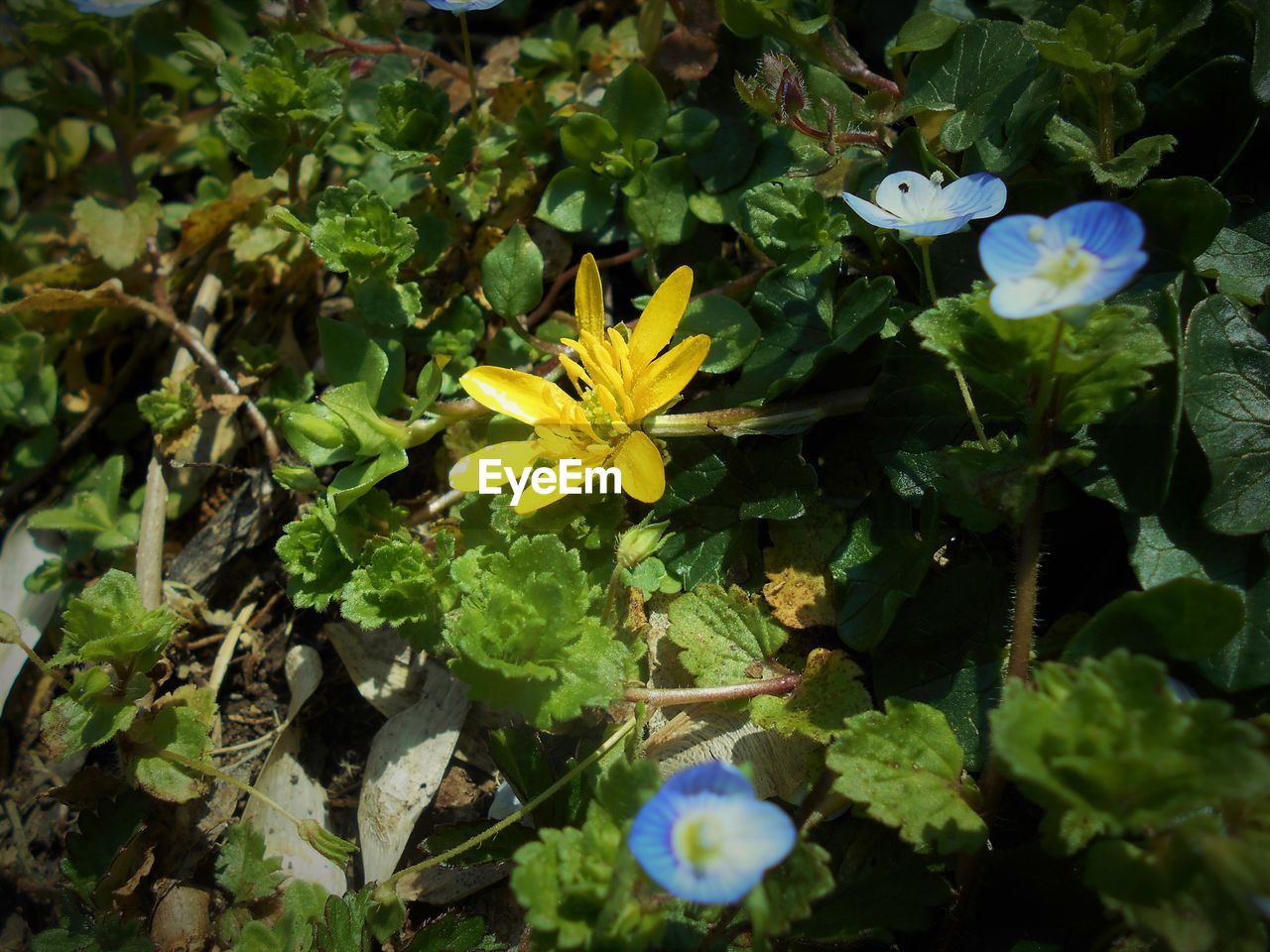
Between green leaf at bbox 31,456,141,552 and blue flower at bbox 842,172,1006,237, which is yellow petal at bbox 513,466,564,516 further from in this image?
green leaf at bbox 31,456,141,552

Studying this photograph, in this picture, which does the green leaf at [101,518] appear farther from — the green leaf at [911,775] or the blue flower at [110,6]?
the green leaf at [911,775]

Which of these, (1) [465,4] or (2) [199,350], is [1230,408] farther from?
(2) [199,350]

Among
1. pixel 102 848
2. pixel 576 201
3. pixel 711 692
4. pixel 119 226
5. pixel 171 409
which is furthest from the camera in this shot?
pixel 119 226

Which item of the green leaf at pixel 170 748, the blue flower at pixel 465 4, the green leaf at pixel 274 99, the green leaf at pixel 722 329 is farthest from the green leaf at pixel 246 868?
the blue flower at pixel 465 4

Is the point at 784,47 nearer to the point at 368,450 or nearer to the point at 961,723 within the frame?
the point at 368,450

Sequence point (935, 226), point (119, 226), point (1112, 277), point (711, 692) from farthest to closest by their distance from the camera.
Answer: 1. point (119, 226)
2. point (711, 692)
3. point (935, 226)
4. point (1112, 277)

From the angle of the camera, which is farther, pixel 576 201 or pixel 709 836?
pixel 576 201

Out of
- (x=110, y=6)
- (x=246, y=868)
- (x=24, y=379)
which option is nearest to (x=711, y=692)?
(x=246, y=868)
